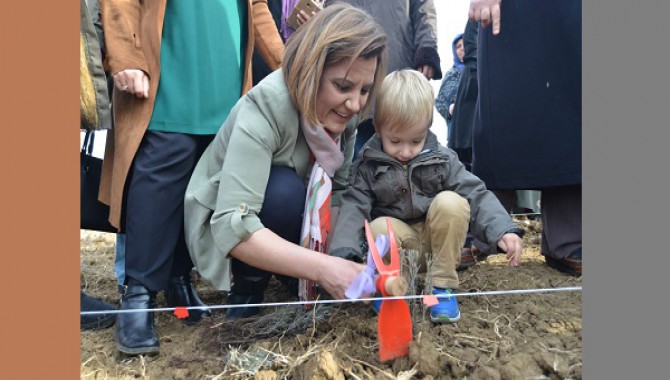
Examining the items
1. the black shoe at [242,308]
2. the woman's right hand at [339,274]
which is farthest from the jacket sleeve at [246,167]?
the black shoe at [242,308]

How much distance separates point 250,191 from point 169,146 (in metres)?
0.43

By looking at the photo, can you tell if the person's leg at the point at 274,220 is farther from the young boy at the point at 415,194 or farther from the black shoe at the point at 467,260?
the black shoe at the point at 467,260

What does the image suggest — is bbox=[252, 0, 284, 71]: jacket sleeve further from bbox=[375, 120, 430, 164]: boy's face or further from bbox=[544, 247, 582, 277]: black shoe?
bbox=[544, 247, 582, 277]: black shoe

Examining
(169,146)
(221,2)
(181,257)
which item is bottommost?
(181,257)

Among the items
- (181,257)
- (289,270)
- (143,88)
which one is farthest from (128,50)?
(289,270)

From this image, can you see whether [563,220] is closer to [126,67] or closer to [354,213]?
[354,213]

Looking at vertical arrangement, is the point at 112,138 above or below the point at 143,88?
below

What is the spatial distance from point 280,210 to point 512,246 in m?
0.75

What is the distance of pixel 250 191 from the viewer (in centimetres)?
183

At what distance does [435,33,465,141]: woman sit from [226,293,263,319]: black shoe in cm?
290

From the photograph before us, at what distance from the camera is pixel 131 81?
6.57 feet

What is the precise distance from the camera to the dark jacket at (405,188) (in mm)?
2035

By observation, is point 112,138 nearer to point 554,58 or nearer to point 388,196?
point 388,196

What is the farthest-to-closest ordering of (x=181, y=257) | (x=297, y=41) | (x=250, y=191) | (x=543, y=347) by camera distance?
(x=181, y=257), (x=297, y=41), (x=250, y=191), (x=543, y=347)
